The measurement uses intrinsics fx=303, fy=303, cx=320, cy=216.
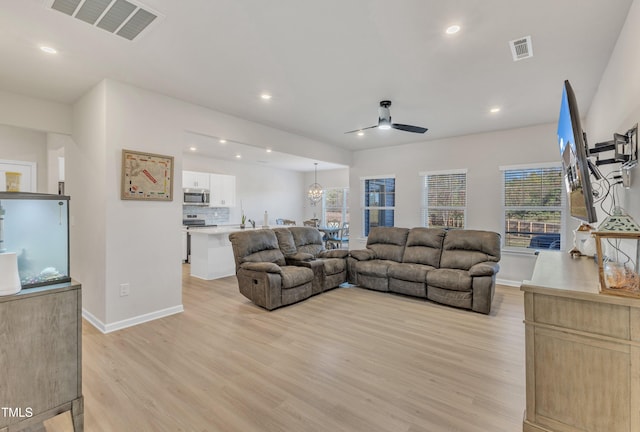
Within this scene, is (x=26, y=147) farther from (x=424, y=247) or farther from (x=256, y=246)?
(x=424, y=247)

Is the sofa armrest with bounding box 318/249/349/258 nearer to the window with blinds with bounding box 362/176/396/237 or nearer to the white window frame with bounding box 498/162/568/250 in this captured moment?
the window with blinds with bounding box 362/176/396/237

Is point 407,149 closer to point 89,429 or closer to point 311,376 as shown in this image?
point 311,376

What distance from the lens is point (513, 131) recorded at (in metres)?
5.21

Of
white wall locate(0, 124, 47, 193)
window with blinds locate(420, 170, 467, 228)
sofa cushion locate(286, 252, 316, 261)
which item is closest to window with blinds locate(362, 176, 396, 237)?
window with blinds locate(420, 170, 467, 228)

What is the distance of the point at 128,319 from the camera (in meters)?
3.42

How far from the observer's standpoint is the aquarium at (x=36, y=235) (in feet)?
5.61

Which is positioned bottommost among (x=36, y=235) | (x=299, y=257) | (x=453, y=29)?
(x=299, y=257)

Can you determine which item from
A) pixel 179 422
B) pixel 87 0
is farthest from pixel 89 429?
pixel 87 0

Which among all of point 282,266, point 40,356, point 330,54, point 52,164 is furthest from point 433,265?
point 52,164

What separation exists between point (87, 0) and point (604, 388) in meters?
3.75

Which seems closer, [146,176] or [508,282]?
[146,176]

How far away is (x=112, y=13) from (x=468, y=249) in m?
4.86

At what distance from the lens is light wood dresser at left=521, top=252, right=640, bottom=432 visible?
1.41m

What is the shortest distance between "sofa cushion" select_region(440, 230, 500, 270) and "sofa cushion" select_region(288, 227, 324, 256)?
82.6 inches
